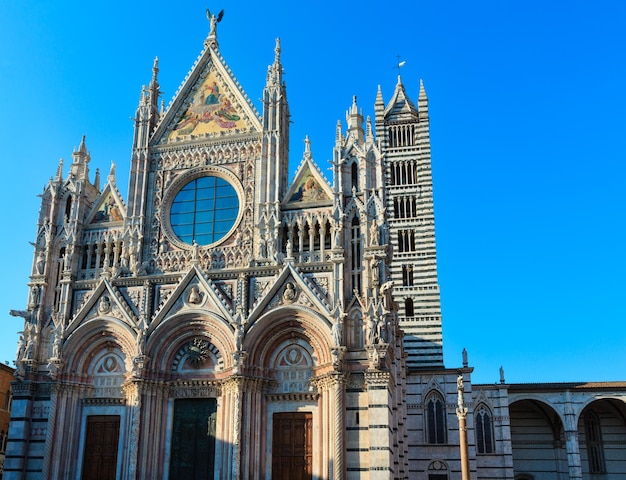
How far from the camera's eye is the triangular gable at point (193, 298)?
84.7 feet

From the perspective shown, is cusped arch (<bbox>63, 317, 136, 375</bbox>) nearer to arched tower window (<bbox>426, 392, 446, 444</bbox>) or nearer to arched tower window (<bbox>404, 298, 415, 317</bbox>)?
arched tower window (<bbox>426, 392, 446, 444</bbox>)

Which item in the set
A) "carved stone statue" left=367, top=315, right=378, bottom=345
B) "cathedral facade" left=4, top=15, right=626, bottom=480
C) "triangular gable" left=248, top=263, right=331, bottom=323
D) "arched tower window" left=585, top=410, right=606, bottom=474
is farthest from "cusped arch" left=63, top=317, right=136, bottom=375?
"arched tower window" left=585, top=410, right=606, bottom=474

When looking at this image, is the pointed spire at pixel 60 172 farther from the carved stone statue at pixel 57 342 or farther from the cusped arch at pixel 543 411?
the cusped arch at pixel 543 411

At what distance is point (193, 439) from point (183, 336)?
376 cm

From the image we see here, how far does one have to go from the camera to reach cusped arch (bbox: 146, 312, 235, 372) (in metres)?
25.6

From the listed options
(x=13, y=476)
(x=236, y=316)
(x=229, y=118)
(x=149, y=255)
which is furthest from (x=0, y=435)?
(x=229, y=118)

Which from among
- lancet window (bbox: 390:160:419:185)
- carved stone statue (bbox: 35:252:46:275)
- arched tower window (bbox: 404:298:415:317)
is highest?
lancet window (bbox: 390:160:419:185)

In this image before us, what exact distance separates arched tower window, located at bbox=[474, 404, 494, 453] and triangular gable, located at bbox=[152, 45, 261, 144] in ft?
62.7

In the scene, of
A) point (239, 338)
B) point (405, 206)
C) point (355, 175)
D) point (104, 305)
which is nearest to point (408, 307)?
point (405, 206)

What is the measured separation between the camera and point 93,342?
26.9 meters

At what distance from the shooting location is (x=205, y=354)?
25875 mm

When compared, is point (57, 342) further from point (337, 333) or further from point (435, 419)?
point (435, 419)

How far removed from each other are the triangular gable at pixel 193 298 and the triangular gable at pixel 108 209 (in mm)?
4484

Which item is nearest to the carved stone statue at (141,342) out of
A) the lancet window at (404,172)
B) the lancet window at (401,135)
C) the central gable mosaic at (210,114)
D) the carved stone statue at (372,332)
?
the carved stone statue at (372,332)
